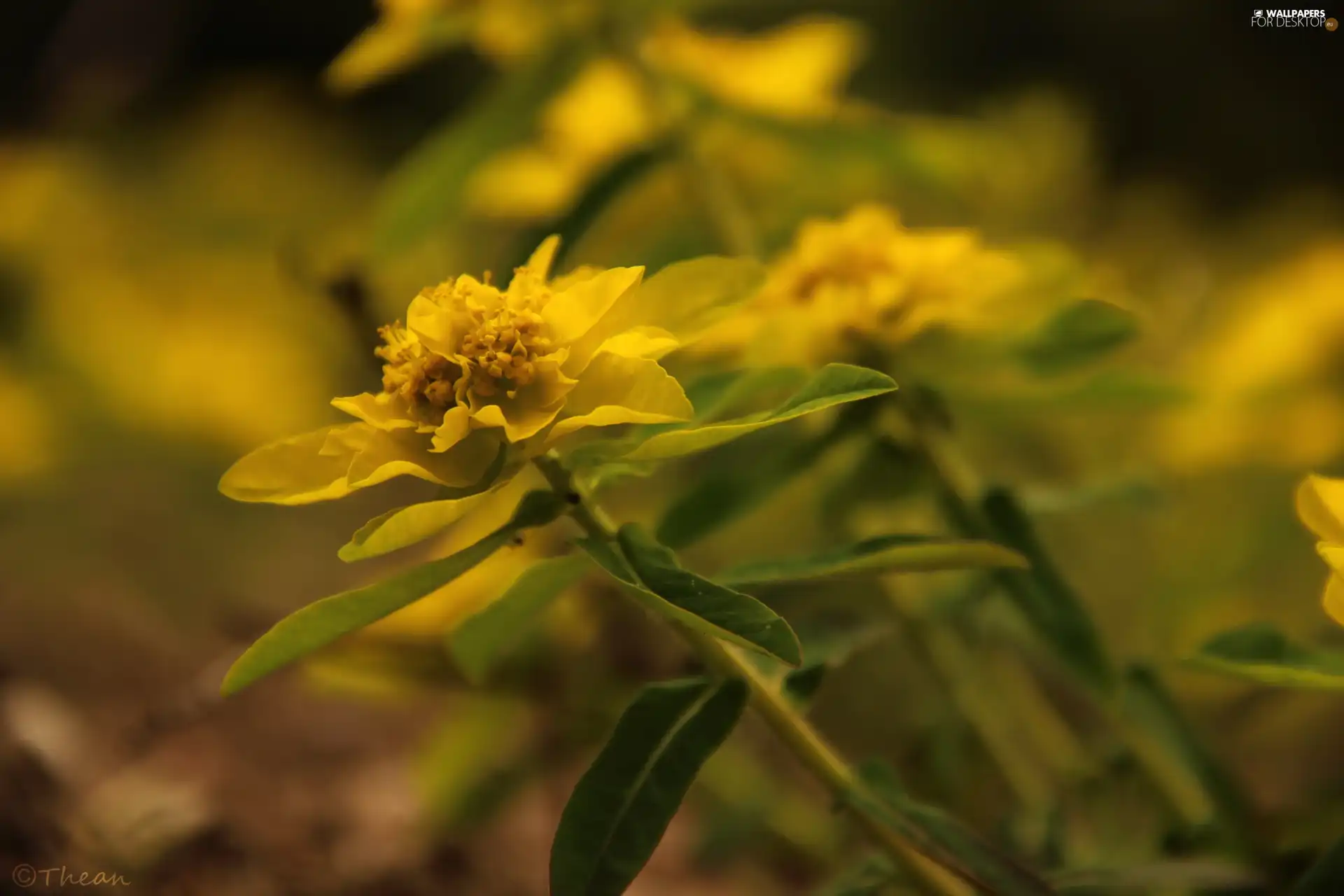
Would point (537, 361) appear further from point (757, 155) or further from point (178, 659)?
point (178, 659)

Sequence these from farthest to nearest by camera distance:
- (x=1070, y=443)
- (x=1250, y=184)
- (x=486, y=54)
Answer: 1. (x=1250, y=184)
2. (x=1070, y=443)
3. (x=486, y=54)

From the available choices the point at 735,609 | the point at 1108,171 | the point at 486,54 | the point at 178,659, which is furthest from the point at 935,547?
the point at 1108,171

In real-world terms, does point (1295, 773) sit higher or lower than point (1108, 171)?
lower

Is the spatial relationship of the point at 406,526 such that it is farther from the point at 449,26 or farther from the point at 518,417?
the point at 449,26

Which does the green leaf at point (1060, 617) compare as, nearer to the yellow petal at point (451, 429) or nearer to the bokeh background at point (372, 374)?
the bokeh background at point (372, 374)

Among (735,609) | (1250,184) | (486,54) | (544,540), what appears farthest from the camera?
(1250,184)

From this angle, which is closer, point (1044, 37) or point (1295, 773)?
point (1295, 773)

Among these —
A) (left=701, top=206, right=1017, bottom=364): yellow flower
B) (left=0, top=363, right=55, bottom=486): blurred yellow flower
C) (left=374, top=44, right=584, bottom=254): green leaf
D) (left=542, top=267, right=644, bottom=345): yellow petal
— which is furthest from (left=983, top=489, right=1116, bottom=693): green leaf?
(left=0, top=363, right=55, bottom=486): blurred yellow flower
